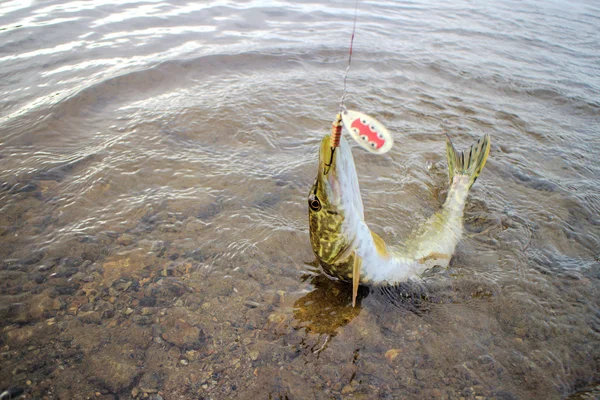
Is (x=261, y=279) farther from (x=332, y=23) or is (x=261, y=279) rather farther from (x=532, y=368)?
(x=332, y=23)

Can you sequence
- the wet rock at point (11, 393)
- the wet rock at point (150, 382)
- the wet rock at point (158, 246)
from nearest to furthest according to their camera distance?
the wet rock at point (11, 393) → the wet rock at point (150, 382) → the wet rock at point (158, 246)

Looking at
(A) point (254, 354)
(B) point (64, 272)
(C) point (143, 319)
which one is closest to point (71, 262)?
(B) point (64, 272)

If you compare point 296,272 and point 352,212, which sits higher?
point 352,212

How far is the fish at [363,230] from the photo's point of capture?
2.70 meters

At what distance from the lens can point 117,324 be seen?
9.57 feet

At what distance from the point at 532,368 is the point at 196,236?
3143mm

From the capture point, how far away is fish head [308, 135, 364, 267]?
257cm

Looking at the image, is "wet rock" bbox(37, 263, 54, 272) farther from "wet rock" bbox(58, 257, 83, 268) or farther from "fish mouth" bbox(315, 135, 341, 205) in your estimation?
"fish mouth" bbox(315, 135, 341, 205)

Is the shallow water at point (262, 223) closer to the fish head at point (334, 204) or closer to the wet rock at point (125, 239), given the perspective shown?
the wet rock at point (125, 239)

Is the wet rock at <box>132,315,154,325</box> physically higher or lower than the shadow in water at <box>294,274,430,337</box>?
higher

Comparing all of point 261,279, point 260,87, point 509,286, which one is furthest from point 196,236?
point 260,87

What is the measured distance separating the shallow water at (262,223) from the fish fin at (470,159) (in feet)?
1.23

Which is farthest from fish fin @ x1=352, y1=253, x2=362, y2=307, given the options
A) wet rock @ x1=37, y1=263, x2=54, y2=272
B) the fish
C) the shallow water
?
wet rock @ x1=37, y1=263, x2=54, y2=272

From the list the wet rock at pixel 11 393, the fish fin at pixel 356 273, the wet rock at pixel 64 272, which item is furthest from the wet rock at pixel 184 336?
the fish fin at pixel 356 273
